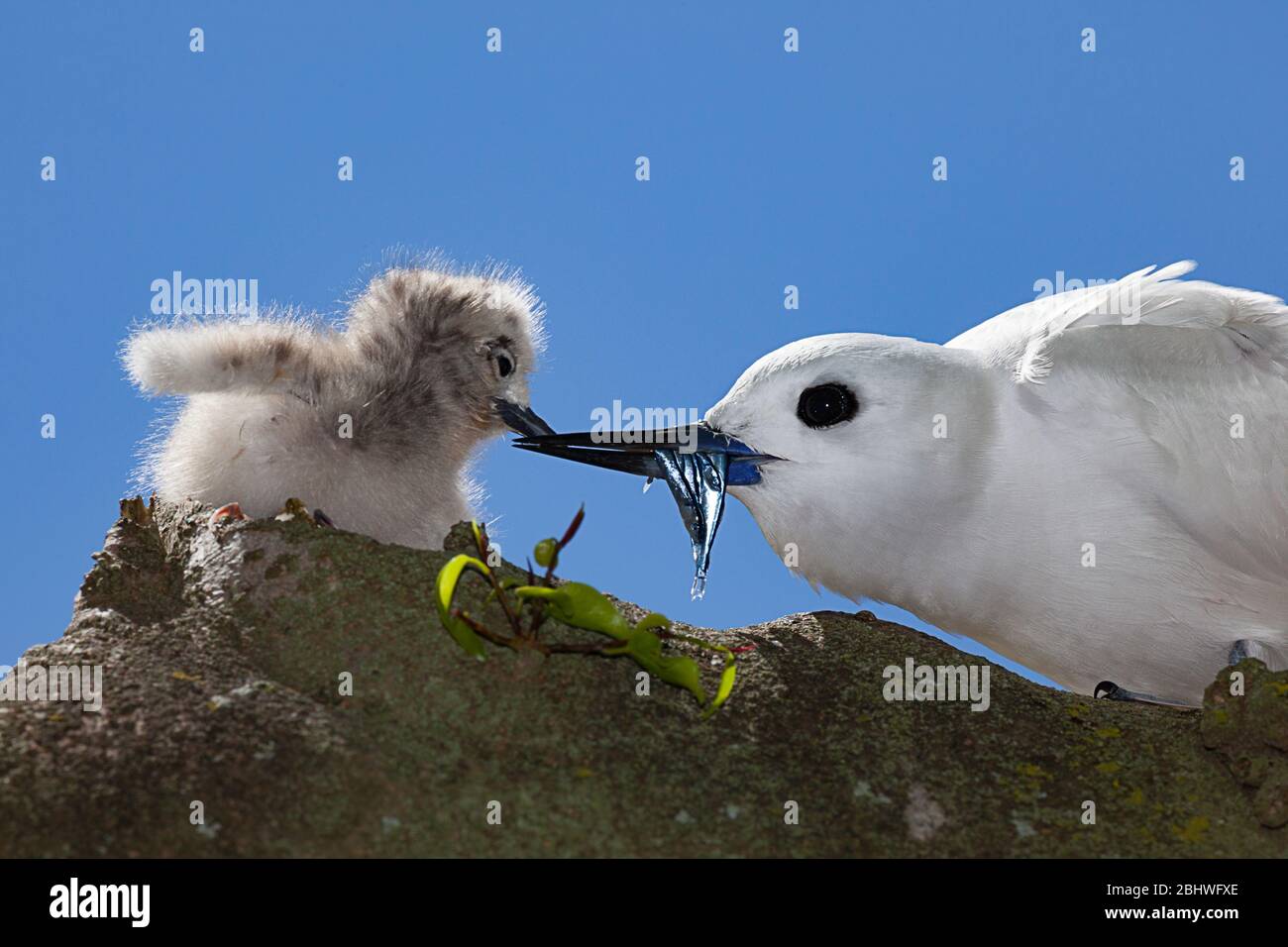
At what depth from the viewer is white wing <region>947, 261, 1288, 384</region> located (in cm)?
349

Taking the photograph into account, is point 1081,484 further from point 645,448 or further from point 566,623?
point 566,623

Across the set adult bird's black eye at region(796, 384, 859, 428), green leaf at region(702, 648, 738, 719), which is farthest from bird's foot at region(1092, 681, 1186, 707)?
green leaf at region(702, 648, 738, 719)

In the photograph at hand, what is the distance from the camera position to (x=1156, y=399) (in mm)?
3502

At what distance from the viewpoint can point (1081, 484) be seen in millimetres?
3477

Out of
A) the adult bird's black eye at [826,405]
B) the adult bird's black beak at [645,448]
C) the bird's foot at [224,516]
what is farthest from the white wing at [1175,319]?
the bird's foot at [224,516]

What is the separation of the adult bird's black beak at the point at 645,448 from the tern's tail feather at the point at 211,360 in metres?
0.73

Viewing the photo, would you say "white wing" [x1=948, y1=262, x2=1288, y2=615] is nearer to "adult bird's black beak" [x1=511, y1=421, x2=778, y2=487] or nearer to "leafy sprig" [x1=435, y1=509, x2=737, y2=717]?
"adult bird's black beak" [x1=511, y1=421, x2=778, y2=487]

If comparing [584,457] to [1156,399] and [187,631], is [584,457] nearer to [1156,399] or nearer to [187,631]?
[187,631]

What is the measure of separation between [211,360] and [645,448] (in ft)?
4.09

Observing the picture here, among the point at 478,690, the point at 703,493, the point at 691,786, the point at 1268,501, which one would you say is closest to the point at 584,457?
the point at 703,493

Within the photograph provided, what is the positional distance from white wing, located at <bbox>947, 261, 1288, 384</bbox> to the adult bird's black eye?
0.59 m
